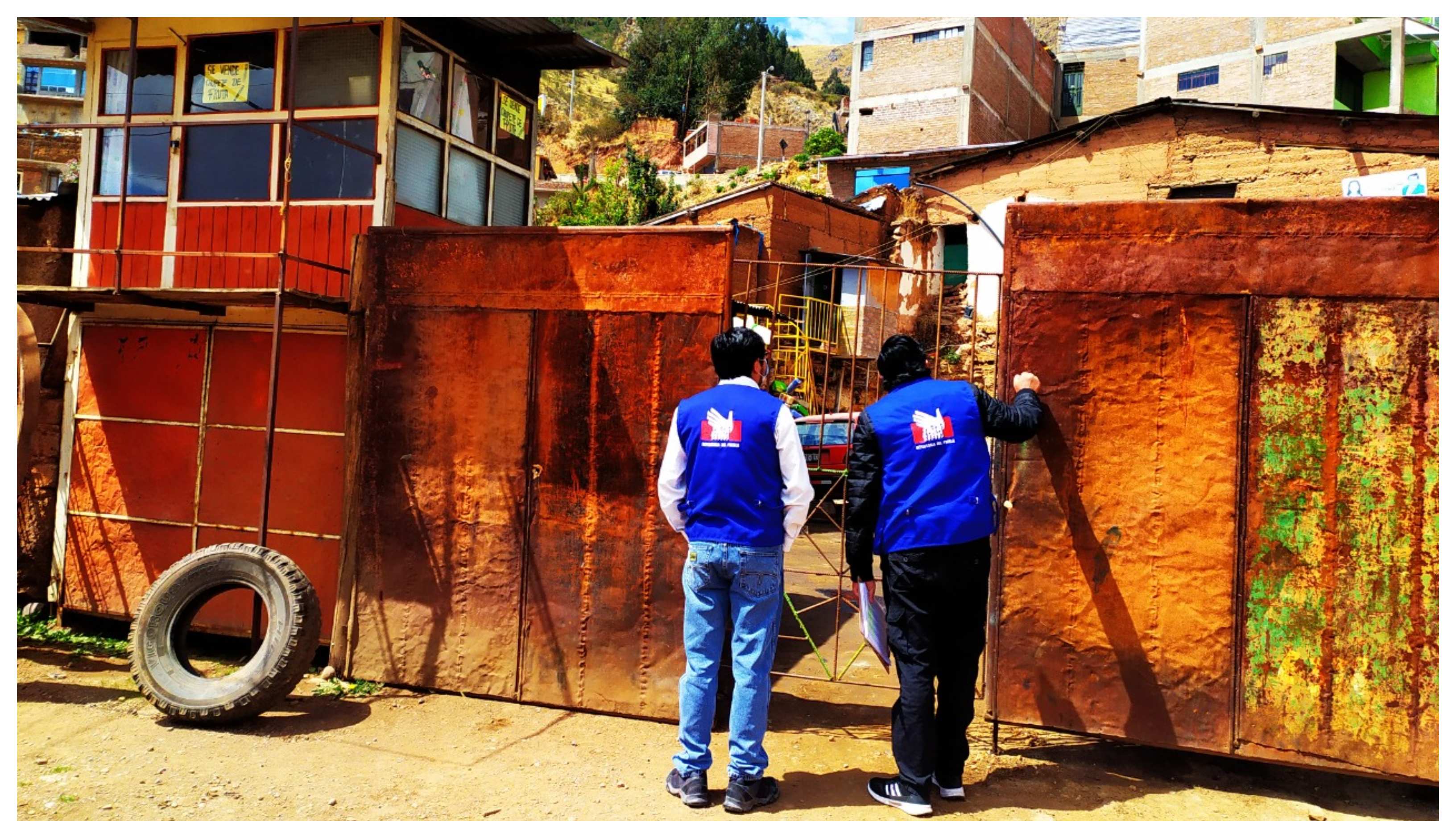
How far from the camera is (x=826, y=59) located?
102 m

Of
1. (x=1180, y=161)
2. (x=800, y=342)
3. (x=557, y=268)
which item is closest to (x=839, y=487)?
(x=800, y=342)

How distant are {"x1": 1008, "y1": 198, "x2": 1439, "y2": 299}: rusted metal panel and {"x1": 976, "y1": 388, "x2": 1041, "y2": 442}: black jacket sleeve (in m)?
0.72

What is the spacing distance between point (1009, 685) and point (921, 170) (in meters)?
20.6

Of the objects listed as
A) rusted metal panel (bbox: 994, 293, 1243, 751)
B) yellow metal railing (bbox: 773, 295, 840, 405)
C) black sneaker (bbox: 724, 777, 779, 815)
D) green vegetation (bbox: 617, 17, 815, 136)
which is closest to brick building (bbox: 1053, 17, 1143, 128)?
green vegetation (bbox: 617, 17, 815, 136)

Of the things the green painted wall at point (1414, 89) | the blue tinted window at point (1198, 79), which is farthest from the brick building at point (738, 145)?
the green painted wall at point (1414, 89)

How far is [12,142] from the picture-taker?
5.07 m

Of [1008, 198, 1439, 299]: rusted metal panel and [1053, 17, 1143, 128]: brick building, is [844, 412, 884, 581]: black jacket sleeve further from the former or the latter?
[1053, 17, 1143, 128]: brick building

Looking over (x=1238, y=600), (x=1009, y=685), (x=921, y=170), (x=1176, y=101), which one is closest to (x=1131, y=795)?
(x=1009, y=685)

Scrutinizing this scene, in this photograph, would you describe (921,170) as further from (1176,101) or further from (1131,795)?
(1131,795)

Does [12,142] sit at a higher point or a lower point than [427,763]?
higher

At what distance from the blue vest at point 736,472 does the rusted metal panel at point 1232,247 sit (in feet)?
5.23

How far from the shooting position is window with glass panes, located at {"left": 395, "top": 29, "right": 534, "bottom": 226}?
6445 millimetres

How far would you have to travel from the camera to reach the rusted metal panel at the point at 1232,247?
3.96 metres

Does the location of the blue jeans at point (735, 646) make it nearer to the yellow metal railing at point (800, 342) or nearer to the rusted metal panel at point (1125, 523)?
the rusted metal panel at point (1125, 523)
